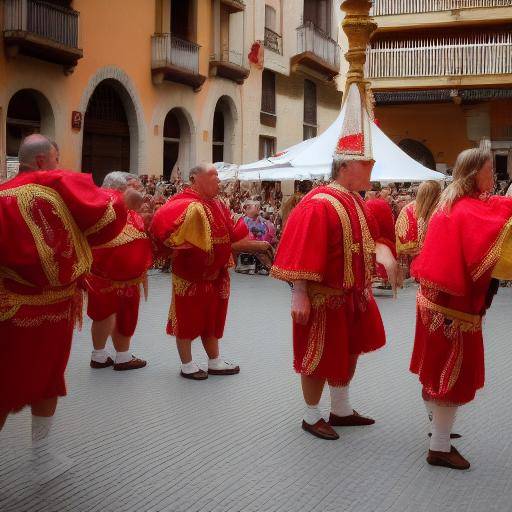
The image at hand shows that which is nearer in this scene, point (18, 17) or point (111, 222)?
point (111, 222)

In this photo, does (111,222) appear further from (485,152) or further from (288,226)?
(485,152)

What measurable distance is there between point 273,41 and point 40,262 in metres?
22.7

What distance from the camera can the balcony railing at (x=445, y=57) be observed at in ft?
74.7

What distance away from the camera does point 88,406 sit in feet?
17.4

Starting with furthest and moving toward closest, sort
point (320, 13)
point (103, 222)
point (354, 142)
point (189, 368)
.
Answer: point (320, 13) < point (189, 368) < point (354, 142) < point (103, 222)

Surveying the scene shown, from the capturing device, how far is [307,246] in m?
4.41

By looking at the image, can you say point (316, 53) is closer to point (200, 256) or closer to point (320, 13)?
point (320, 13)

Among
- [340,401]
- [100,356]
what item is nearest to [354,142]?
[340,401]

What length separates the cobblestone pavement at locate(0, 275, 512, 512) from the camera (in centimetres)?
373

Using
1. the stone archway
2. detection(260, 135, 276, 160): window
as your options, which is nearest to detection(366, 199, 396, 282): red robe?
the stone archway

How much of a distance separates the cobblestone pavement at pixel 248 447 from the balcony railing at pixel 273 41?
19.5 m

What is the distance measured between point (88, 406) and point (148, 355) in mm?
1722

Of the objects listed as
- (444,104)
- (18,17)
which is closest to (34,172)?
(18,17)

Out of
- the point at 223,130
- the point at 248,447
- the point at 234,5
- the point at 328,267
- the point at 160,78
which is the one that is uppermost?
the point at 234,5
